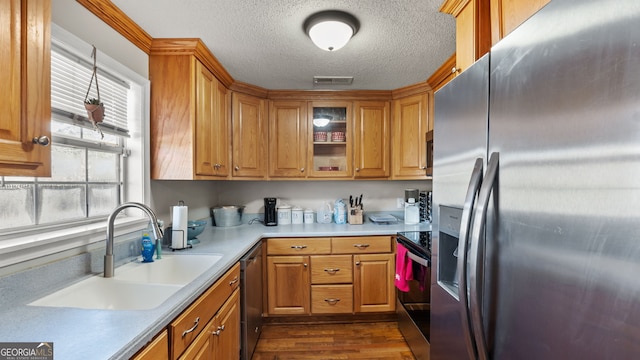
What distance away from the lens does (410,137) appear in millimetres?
2713

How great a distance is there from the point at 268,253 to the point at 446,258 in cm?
168

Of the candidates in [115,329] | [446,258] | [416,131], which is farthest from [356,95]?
[115,329]

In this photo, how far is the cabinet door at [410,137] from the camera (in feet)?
8.65

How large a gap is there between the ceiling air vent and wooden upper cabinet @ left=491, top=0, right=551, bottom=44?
145cm

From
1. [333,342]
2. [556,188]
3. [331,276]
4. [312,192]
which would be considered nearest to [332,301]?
[331,276]

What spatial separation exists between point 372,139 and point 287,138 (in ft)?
2.92

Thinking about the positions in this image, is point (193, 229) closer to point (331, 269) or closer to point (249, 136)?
point (249, 136)

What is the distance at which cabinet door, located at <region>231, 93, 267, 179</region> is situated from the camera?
2.57 meters

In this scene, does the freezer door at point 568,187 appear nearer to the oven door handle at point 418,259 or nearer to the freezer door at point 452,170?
the freezer door at point 452,170

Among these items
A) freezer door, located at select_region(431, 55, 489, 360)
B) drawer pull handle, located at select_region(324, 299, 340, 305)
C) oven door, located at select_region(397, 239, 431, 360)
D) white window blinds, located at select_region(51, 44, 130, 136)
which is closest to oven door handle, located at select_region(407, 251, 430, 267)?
oven door, located at select_region(397, 239, 431, 360)

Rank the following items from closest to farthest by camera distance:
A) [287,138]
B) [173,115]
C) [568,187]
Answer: [568,187] → [173,115] → [287,138]

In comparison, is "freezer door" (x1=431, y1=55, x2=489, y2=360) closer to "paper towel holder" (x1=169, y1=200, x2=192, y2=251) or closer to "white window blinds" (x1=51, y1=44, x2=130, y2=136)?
"paper towel holder" (x1=169, y1=200, x2=192, y2=251)

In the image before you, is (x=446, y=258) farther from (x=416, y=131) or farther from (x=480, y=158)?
(x=416, y=131)

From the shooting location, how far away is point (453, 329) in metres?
1.00
